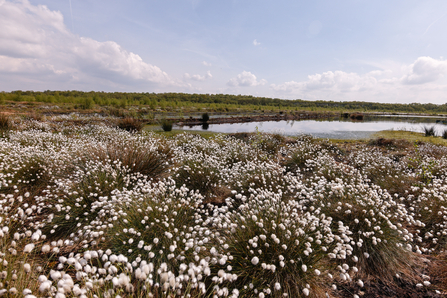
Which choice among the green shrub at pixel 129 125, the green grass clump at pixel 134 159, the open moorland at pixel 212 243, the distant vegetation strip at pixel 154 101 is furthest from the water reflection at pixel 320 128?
the distant vegetation strip at pixel 154 101

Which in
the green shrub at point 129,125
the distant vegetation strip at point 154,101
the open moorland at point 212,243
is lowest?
the open moorland at point 212,243

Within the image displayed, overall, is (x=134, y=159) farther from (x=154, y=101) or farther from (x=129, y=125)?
(x=154, y=101)

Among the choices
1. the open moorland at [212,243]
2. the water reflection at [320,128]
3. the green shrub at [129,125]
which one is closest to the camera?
the open moorland at [212,243]

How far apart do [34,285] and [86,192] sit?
2.70 m

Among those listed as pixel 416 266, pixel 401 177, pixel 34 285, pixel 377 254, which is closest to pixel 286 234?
pixel 377 254

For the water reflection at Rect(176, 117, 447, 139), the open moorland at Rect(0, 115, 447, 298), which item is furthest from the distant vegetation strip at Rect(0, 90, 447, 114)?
the open moorland at Rect(0, 115, 447, 298)

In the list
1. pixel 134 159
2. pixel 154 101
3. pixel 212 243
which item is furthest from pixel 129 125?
pixel 154 101

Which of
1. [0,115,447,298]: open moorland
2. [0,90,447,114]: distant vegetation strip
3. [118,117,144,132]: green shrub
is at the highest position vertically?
[0,90,447,114]: distant vegetation strip

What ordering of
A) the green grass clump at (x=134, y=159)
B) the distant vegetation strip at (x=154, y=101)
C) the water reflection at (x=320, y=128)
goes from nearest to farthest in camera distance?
the green grass clump at (x=134, y=159)
the water reflection at (x=320, y=128)
the distant vegetation strip at (x=154, y=101)

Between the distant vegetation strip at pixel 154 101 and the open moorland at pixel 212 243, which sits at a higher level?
the distant vegetation strip at pixel 154 101

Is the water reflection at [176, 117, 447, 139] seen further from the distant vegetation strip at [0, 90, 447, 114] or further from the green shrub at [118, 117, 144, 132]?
the distant vegetation strip at [0, 90, 447, 114]

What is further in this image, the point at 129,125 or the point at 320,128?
the point at 320,128

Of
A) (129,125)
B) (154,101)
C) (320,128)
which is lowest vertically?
(320,128)

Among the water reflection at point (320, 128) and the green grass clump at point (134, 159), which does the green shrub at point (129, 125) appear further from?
the green grass clump at point (134, 159)
